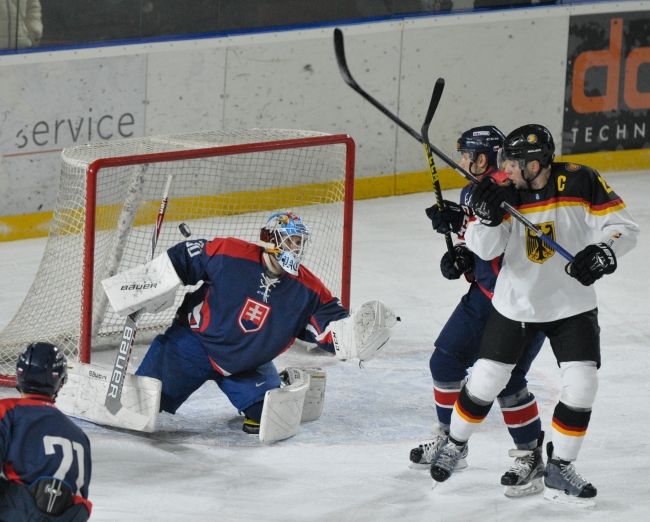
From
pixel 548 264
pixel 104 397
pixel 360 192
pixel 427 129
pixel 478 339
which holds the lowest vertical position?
pixel 360 192

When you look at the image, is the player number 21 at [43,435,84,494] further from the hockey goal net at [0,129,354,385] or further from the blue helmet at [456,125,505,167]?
the hockey goal net at [0,129,354,385]

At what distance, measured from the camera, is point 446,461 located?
479 centimetres

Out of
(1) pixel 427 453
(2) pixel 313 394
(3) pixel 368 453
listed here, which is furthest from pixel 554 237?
(2) pixel 313 394

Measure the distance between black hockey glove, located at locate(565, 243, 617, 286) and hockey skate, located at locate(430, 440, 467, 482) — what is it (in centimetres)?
70

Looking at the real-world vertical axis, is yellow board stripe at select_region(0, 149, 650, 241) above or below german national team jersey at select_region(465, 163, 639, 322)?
below

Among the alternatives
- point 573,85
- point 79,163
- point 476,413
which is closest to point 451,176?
point 573,85

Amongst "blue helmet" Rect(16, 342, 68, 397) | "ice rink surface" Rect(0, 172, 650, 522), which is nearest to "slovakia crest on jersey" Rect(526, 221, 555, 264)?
"ice rink surface" Rect(0, 172, 650, 522)

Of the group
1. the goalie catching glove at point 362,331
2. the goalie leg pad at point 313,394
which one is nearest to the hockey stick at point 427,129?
the goalie catching glove at point 362,331

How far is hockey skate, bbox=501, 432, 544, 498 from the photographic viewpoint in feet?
15.8

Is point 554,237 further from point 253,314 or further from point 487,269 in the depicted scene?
point 253,314

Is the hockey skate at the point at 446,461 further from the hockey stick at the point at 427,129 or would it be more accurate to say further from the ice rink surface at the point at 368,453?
the hockey stick at the point at 427,129

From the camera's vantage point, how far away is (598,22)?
9.24 meters

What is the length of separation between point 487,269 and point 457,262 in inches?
3.7

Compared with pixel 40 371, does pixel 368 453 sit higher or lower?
lower
